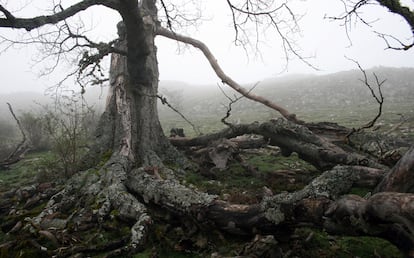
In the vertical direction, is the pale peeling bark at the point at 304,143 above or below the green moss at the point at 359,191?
above

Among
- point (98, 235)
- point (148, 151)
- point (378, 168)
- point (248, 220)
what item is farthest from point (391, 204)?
point (148, 151)

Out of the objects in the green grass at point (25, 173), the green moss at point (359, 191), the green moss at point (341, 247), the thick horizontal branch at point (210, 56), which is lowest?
the green moss at point (341, 247)

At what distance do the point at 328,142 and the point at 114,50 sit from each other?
17.0 feet

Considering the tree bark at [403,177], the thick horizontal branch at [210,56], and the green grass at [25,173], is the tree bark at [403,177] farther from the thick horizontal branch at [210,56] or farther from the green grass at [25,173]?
the green grass at [25,173]

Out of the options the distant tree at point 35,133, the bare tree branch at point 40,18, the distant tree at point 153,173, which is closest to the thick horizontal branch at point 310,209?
the distant tree at point 153,173

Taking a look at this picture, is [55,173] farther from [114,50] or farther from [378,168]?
[378,168]

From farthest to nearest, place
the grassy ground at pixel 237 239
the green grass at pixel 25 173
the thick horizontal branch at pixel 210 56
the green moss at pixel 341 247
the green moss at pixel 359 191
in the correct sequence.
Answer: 1. the thick horizontal branch at pixel 210 56
2. the green grass at pixel 25 173
3. the green moss at pixel 359 191
4. the grassy ground at pixel 237 239
5. the green moss at pixel 341 247

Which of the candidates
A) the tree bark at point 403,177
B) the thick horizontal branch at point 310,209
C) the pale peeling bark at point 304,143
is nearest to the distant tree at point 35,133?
the pale peeling bark at point 304,143

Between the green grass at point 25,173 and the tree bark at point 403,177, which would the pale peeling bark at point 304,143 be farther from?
the green grass at point 25,173

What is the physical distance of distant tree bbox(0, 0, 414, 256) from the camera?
3281mm

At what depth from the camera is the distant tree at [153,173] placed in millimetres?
3281

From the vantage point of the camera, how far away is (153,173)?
20.6 ft

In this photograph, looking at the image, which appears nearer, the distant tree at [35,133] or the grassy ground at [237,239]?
the grassy ground at [237,239]

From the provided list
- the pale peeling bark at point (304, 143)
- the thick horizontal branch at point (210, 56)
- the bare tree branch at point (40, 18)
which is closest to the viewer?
the bare tree branch at point (40, 18)
